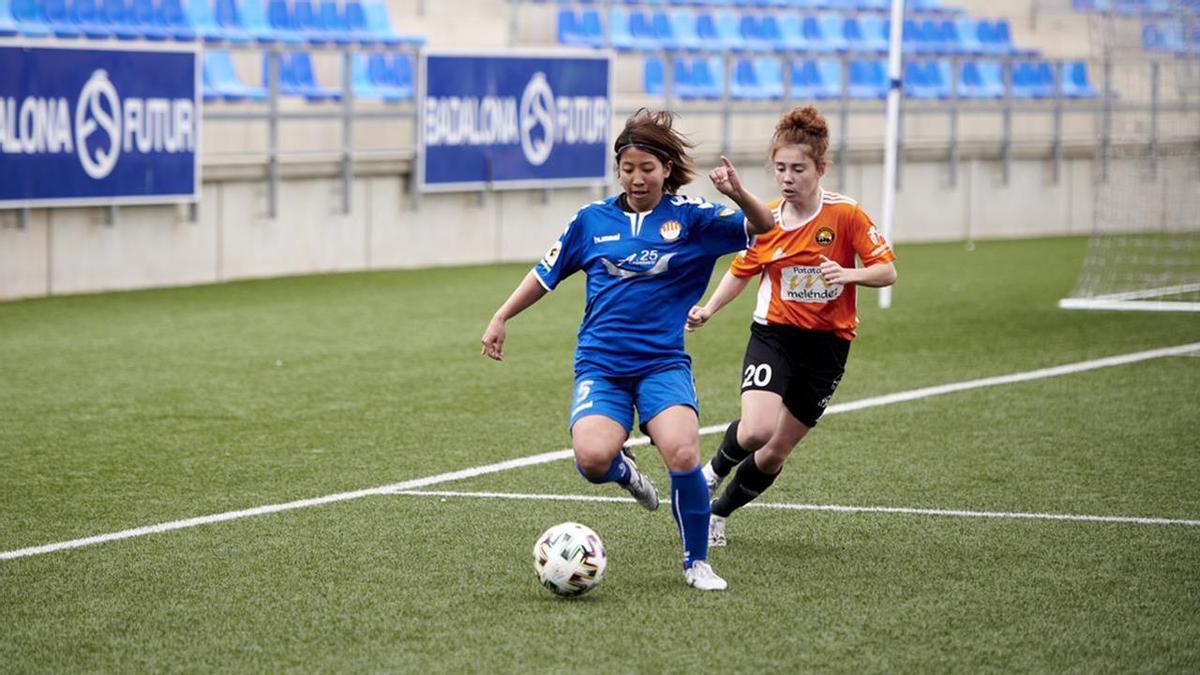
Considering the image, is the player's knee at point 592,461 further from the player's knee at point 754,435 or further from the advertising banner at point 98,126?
the advertising banner at point 98,126

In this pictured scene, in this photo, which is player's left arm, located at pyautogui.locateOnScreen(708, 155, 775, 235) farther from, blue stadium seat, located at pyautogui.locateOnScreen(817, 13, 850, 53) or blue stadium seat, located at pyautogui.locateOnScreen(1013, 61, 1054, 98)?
blue stadium seat, located at pyautogui.locateOnScreen(817, 13, 850, 53)

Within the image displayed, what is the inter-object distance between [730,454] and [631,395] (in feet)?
2.64

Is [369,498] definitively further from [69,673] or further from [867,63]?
[867,63]

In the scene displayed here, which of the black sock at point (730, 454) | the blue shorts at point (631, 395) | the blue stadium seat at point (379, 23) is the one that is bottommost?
the black sock at point (730, 454)

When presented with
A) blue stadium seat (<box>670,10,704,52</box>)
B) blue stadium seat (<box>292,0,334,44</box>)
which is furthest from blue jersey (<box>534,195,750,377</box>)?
blue stadium seat (<box>670,10,704,52</box>)

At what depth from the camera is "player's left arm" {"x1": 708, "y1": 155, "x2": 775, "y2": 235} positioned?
602 centimetres

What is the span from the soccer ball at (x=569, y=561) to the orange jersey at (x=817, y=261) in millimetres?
1420

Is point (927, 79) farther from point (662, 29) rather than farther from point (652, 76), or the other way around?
point (652, 76)

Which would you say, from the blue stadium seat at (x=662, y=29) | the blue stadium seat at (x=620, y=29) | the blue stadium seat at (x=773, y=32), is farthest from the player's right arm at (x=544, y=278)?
the blue stadium seat at (x=773, y=32)

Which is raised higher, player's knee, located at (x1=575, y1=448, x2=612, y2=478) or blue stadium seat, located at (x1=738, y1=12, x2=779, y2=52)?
blue stadium seat, located at (x1=738, y1=12, x2=779, y2=52)

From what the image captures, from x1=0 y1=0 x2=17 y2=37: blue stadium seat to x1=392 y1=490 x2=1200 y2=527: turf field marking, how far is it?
10.6m

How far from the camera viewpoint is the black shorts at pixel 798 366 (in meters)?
7.02

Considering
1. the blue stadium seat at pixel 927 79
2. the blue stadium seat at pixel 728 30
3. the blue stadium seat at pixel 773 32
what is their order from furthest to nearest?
the blue stadium seat at pixel 773 32
the blue stadium seat at pixel 728 30
the blue stadium seat at pixel 927 79

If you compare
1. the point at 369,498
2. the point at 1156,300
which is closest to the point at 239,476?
the point at 369,498
